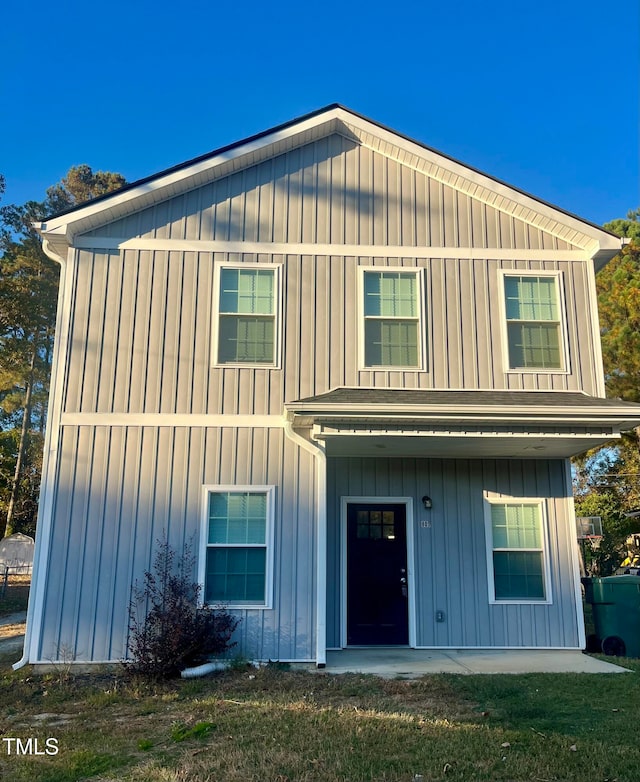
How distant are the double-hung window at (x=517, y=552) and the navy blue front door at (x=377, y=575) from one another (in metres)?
1.25

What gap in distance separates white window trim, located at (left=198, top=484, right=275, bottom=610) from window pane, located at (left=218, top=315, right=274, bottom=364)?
1767mm

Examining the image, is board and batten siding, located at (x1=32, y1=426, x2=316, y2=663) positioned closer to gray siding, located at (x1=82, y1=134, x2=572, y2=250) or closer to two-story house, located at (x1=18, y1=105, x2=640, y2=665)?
two-story house, located at (x1=18, y1=105, x2=640, y2=665)

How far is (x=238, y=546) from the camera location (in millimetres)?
8648

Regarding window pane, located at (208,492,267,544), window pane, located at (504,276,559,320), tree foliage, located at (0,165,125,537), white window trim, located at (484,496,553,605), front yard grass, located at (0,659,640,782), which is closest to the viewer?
front yard grass, located at (0,659,640,782)

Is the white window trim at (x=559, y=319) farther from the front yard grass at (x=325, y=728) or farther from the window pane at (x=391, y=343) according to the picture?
the front yard grass at (x=325, y=728)

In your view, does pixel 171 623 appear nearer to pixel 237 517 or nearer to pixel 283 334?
pixel 237 517

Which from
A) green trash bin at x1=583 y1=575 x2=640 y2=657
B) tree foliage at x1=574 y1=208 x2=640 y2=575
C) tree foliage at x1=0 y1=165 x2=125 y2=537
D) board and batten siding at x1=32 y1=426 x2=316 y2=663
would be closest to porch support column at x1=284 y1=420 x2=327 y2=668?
board and batten siding at x1=32 y1=426 x2=316 y2=663

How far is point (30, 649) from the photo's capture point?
8156 millimetres

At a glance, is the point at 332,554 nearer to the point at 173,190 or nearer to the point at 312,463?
the point at 312,463

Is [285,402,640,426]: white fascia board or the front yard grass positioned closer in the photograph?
the front yard grass

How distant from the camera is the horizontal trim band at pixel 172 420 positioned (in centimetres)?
887

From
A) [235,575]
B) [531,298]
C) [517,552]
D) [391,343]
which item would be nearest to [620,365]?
[531,298]

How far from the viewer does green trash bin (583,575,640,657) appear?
9375 millimetres

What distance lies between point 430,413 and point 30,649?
573 centimetres
